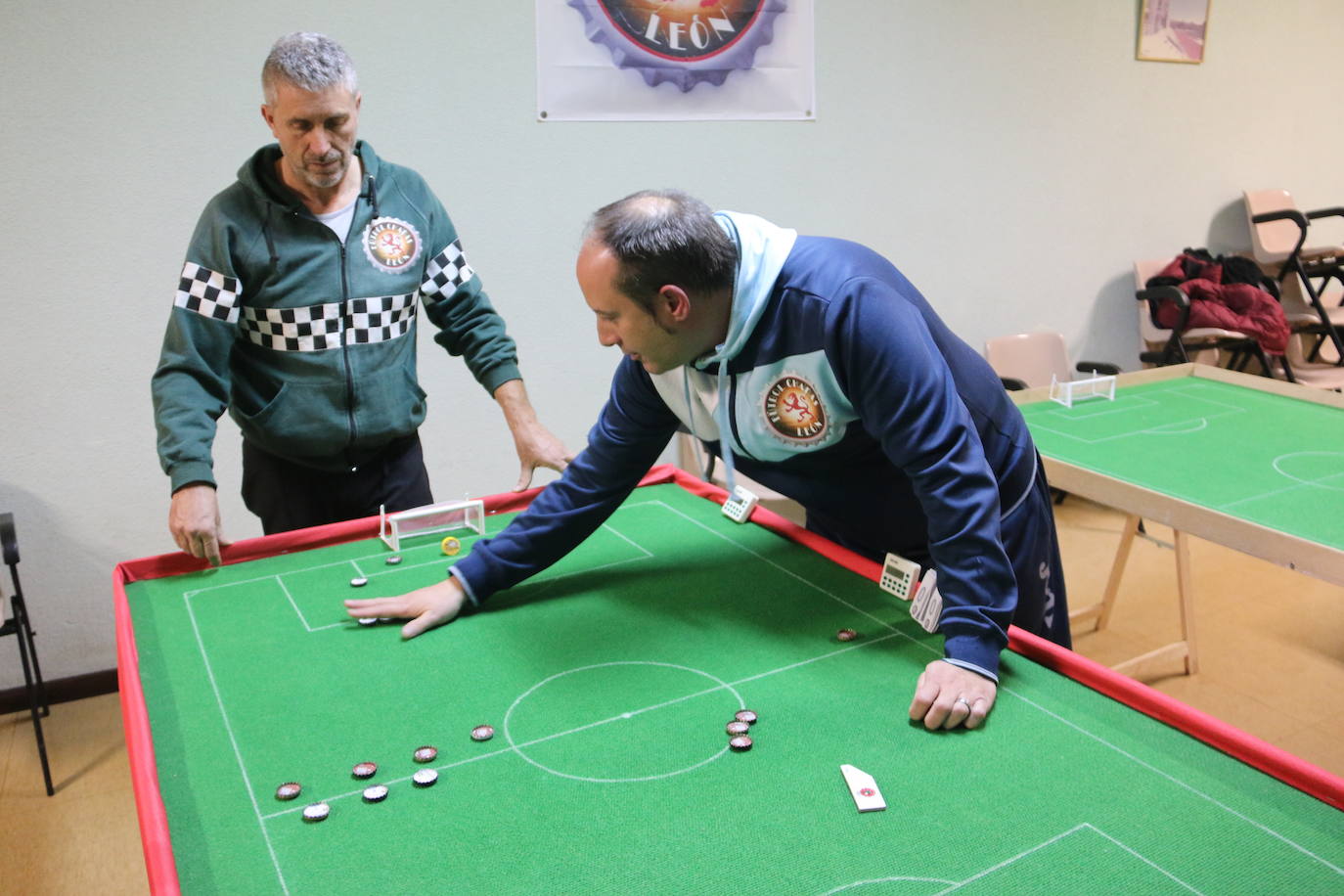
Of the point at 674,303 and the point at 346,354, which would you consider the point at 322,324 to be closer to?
the point at 346,354

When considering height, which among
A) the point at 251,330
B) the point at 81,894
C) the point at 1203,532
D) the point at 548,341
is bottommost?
the point at 81,894

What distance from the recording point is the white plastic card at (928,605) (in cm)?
157

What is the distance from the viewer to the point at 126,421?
3051 mm

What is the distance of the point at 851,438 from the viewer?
1632 mm

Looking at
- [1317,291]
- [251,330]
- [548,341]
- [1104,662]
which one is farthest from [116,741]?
[1317,291]

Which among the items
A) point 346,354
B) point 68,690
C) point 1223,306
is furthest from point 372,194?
point 1223,306

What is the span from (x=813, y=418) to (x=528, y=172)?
2197 millimetres

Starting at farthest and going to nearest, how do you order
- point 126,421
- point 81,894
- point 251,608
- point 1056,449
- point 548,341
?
1. point 548,341
2. point 126,421
3. point 1056,449
4. point 81,894
5. point 251,608

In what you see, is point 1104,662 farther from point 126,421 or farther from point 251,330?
point 126,421

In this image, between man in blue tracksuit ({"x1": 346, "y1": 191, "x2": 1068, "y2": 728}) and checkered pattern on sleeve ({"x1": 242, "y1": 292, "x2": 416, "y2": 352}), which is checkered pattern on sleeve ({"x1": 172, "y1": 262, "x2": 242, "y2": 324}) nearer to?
checkered pattern on sleeve ({"x1": 242, "y1": 292, "x2": 416, "y2": 352})

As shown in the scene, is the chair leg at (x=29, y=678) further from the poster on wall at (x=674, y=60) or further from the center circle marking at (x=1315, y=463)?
the center circle marking at (x=1315, y=463)

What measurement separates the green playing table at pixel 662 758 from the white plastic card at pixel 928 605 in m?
0.03

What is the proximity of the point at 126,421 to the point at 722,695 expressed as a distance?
7.84 ft

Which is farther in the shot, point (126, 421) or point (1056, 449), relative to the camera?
point (126, 421)
